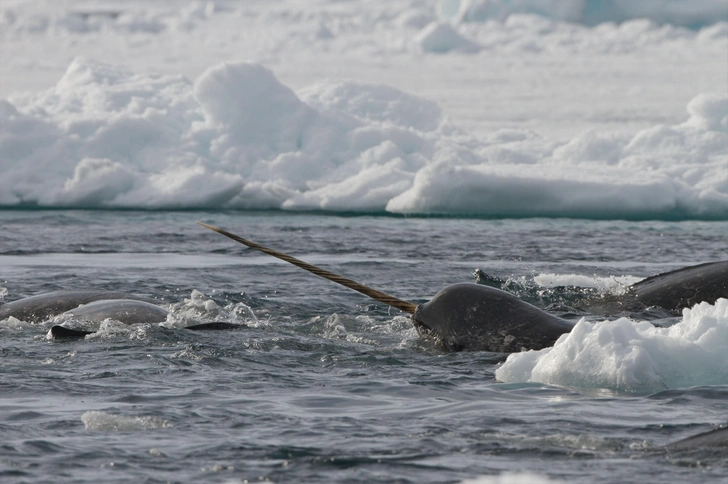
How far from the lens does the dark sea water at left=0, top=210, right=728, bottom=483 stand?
512cm

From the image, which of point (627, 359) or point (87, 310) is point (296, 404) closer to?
point (627, 359)

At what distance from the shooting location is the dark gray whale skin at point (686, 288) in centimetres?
982

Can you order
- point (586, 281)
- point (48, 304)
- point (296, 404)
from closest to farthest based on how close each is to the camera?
point (296, 404) → point (48, 304) → point (586, 281)

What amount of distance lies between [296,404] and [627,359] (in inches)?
83.6

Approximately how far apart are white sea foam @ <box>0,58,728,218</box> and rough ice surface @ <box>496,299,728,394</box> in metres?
15.5

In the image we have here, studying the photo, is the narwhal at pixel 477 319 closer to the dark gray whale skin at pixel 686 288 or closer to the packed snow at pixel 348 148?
the dark gray whale skin at pixel 686 288

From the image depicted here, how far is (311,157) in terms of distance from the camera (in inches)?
1017

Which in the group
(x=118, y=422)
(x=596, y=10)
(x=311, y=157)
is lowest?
(x=118, y=422)

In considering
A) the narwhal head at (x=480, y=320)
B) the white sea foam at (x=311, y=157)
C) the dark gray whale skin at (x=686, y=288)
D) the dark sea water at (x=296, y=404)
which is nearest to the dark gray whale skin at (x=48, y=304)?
the dark sea water at (x=296, y=404)

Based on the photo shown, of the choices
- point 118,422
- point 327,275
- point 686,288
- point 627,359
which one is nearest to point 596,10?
point 686,288

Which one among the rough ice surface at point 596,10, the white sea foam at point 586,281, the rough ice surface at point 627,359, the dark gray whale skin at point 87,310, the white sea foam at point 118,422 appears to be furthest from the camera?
the rough ice surface at point 596,10

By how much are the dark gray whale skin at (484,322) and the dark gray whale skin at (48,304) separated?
313 cm

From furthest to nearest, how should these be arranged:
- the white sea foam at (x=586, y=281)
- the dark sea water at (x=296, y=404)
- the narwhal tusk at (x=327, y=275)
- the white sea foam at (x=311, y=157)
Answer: the white sea foam at (x=311, y=157), the white sea foam at (x=586, y=281), the narwhal tusk at (x=327, y=275), the dark sea water at (x=296, y=404)

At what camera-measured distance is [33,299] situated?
10.1 meters
